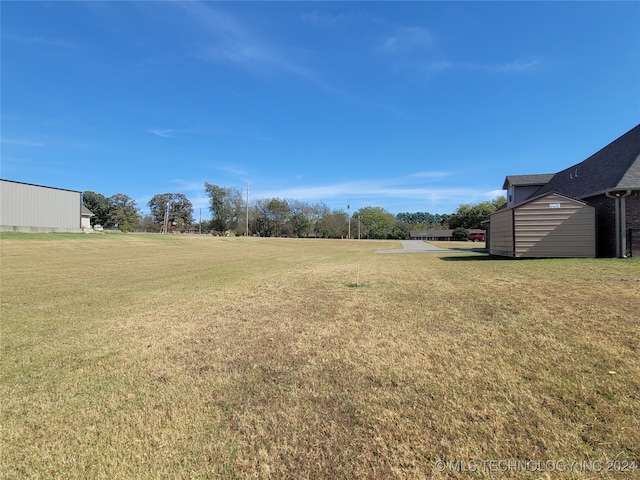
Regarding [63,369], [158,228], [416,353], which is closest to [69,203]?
[63,369]

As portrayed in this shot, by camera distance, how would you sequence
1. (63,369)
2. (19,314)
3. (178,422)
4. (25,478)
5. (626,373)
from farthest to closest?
(19,314)
(63,369)
(626,373)
(178,422)
(25,478)

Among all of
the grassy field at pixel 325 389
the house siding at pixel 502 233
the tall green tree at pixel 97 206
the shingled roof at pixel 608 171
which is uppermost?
the tall green tree at pixel 97 206

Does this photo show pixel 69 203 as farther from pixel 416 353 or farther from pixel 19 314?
pixel 416 353

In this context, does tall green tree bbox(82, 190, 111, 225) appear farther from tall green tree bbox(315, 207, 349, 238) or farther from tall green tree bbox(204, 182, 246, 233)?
tall green tree bbox(315, 207, 349, 238)

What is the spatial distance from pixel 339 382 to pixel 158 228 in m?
110

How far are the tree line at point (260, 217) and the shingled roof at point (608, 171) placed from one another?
2448 inches

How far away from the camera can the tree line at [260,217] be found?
77312mm

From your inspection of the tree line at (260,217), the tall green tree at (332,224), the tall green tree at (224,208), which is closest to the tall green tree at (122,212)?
the tree line at (260,217)

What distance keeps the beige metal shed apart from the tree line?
Answer: 64814mm

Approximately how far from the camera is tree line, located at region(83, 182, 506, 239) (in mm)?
77312

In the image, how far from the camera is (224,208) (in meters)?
75.9

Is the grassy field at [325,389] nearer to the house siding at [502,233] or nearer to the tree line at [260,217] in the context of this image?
the house siding at [502,233]

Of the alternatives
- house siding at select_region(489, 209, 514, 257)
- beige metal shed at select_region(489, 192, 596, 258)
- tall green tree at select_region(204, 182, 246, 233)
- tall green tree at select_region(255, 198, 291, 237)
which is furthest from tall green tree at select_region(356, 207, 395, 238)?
beige metal shed at select_region(489, 192, 596, 258)

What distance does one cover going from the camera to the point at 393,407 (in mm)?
2648
